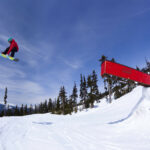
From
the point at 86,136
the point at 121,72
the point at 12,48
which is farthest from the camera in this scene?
the point at 12,48

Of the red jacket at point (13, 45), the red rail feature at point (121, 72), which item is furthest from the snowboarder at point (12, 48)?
the red rail feature at point (121, 72)

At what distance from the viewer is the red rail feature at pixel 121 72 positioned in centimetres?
621

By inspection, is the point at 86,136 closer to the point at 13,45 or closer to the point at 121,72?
the point at 121,72

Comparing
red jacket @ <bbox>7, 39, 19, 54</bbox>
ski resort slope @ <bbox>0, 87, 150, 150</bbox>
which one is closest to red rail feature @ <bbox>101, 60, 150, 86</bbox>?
ski resort slope @ <bbox>0, 87, 150, 150</bbox>

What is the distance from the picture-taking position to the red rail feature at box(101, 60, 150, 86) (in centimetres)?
621

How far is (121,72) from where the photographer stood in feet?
21.9

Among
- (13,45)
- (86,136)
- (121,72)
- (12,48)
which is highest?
(13,45)

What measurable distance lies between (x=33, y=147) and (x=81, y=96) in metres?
37.7

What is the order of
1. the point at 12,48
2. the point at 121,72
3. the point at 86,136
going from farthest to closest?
the point at 12,48 → the point at 121,72 → the point at 86,136

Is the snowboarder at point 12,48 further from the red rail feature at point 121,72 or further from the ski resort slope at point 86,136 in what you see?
the red rail feature at point 121,72

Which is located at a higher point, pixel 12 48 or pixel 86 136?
pixel 12 48

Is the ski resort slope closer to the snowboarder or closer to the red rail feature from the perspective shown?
the red rail feature

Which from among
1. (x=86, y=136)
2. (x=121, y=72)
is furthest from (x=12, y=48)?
(x=121, y=72)

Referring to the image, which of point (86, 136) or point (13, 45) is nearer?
point (86, 136)
